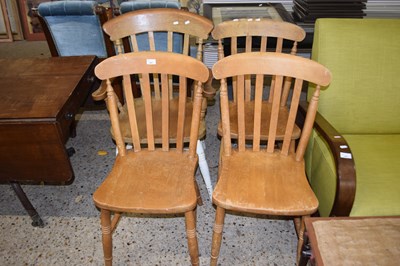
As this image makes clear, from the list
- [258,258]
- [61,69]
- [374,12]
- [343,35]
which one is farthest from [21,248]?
[374,12]

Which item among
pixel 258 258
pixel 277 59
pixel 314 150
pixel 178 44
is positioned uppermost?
pixel 277 59

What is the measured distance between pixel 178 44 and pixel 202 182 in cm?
93

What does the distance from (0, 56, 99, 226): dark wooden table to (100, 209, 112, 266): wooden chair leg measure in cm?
24

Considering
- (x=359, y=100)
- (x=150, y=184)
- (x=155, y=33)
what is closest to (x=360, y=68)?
(x=359, y=100)

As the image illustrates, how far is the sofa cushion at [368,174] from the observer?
49.8 inches

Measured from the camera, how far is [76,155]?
2.24 m

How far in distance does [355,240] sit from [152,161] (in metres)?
0.84

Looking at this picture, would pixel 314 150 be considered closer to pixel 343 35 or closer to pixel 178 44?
pixel 343 35

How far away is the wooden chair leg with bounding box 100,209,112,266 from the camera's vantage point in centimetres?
134

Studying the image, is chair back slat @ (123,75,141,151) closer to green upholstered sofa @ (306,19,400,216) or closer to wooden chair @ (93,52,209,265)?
wooden chair @ (93,52,209,265)

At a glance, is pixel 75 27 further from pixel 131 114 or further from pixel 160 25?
pixel 131 114

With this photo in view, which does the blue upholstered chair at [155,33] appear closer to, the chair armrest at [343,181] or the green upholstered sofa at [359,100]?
the green upholstered sofa at [359,100]

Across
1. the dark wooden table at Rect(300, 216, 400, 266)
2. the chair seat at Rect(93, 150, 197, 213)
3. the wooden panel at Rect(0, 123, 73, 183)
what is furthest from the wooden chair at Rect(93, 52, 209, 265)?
the dark wooden table at Rect(300, 216, 400, 266)

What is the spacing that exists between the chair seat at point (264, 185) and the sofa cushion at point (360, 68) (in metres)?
0.39
